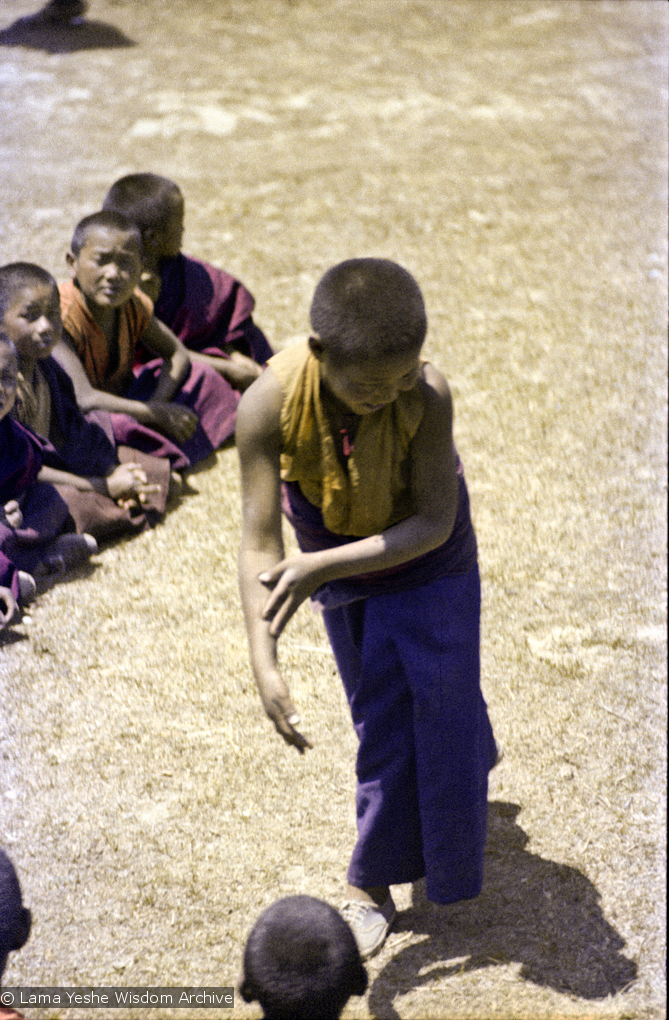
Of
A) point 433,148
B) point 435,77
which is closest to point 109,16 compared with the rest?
point 435,77

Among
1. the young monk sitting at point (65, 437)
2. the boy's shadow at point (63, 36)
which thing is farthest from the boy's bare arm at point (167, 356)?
the boy's shadow at point (63, 36)

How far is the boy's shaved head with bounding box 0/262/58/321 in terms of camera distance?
3838 mm

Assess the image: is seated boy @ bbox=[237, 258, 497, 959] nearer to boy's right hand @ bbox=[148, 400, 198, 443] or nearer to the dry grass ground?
the dry grass ground

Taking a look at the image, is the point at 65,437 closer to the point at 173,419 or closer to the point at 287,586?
the point at 173,419

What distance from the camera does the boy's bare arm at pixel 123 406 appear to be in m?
4.33

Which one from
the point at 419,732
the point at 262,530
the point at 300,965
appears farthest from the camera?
the point at 419,732

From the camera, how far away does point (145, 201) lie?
4.68 metres

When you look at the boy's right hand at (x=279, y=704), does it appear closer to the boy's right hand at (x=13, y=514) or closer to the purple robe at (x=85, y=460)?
the boy's right hand at (x=13, y=514)

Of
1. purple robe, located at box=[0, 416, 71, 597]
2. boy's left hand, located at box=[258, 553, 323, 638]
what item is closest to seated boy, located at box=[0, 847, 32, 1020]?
boy's left hand, located at box=[258, 553, 323, 638]

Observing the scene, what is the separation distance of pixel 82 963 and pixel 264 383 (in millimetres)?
1506

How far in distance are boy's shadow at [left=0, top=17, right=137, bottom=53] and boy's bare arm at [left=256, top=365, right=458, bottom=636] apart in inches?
334

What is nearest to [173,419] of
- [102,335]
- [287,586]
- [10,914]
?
[102,335]

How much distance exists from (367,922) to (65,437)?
7.57 feet

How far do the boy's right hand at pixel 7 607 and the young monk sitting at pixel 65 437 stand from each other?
1.56 ft
